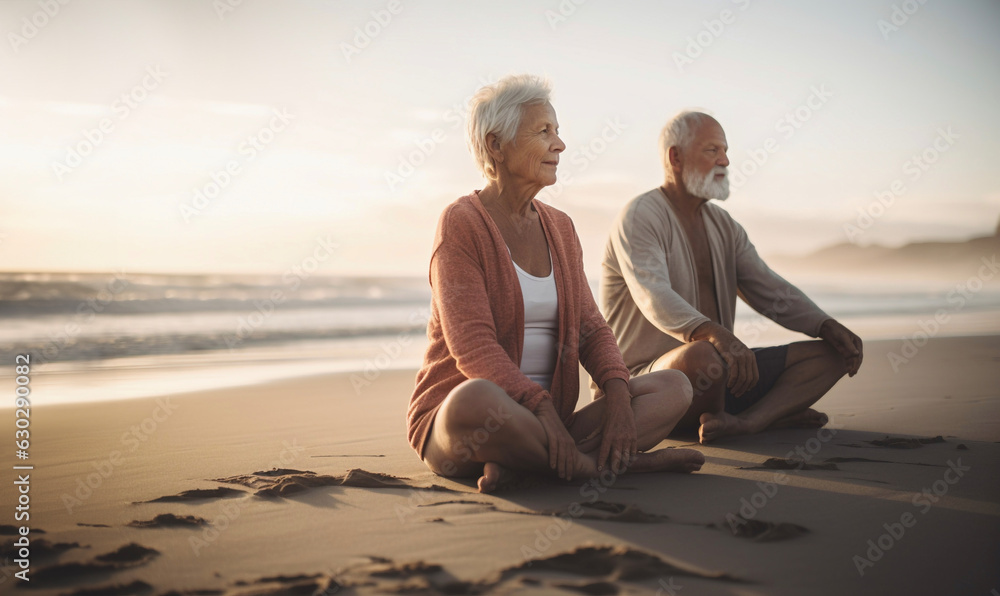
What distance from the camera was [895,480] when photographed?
319cm

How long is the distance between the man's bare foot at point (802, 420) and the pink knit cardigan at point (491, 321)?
1.55 meters

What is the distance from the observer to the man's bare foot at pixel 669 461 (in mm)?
3277

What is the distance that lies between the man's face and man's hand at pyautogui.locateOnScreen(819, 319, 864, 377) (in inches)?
37.4

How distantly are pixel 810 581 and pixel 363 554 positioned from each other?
1.25 metres

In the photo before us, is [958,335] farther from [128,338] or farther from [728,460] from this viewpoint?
[128,338]

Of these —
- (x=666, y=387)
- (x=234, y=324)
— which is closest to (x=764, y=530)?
(x=666, y=387)

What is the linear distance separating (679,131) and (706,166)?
11.6 inches

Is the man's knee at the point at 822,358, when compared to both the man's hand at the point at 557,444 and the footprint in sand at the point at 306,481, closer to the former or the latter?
the man's hand at the point at 557,444

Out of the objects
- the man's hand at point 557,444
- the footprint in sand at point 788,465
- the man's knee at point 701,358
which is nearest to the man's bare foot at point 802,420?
the man's knee at point 701,358

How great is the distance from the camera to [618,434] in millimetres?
3170

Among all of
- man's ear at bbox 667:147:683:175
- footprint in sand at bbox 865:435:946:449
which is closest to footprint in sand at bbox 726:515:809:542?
footprint in sand at bbox 865:435:946:449

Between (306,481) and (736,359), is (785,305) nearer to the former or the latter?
(736,359)

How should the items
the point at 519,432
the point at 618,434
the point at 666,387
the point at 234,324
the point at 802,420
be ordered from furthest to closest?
the point at 234,324 → the point at 802,420 → the point at 666,387 → the point at 618,434 → the point at 519,432

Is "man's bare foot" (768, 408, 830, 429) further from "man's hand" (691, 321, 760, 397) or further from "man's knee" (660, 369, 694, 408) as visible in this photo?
"man's knee" (660, 369, 694, 408)
